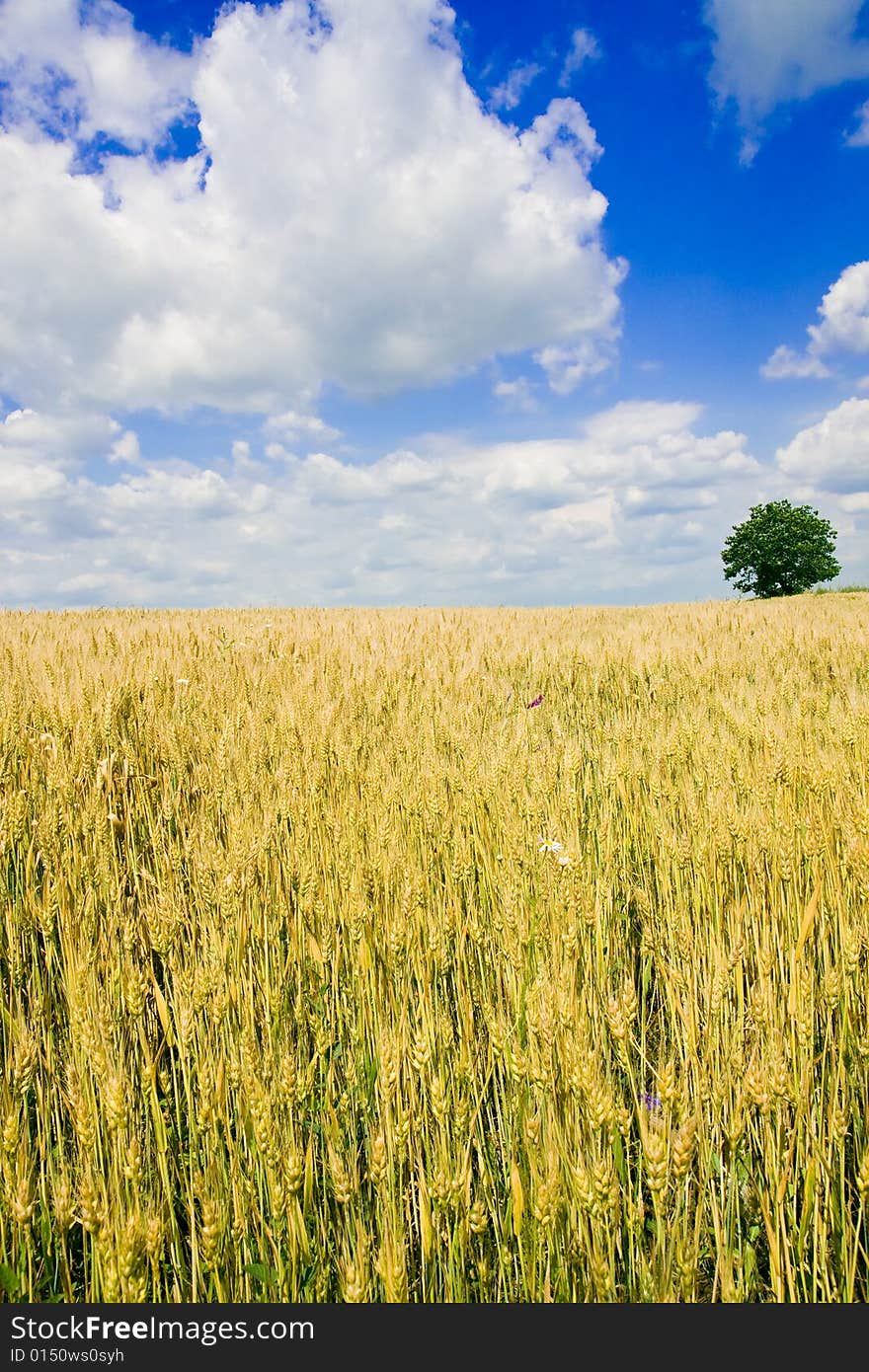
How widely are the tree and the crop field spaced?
42.7 meters

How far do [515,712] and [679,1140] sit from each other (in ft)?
11.3

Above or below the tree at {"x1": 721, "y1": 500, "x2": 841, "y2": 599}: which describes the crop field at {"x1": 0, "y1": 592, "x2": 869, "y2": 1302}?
below

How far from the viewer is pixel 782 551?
41.8 meters

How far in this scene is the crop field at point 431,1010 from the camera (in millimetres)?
1093

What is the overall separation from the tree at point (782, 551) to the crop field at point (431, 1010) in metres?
42.7

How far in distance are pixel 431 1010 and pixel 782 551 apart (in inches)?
1796

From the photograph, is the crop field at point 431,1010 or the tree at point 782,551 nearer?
the crop field at point 431,1010

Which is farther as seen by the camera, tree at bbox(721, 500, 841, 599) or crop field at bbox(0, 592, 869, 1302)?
tree at bbox(721, 500, 841, 599)

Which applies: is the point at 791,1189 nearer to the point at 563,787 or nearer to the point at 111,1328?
the point at 111,1328

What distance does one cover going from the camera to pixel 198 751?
3525 mm


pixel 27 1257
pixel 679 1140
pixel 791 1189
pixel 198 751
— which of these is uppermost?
pixel 198 751

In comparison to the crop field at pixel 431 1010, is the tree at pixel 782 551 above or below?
above

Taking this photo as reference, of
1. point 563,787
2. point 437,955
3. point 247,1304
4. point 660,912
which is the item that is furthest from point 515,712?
point 247,1304

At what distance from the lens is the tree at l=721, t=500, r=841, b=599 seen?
1617 inches
